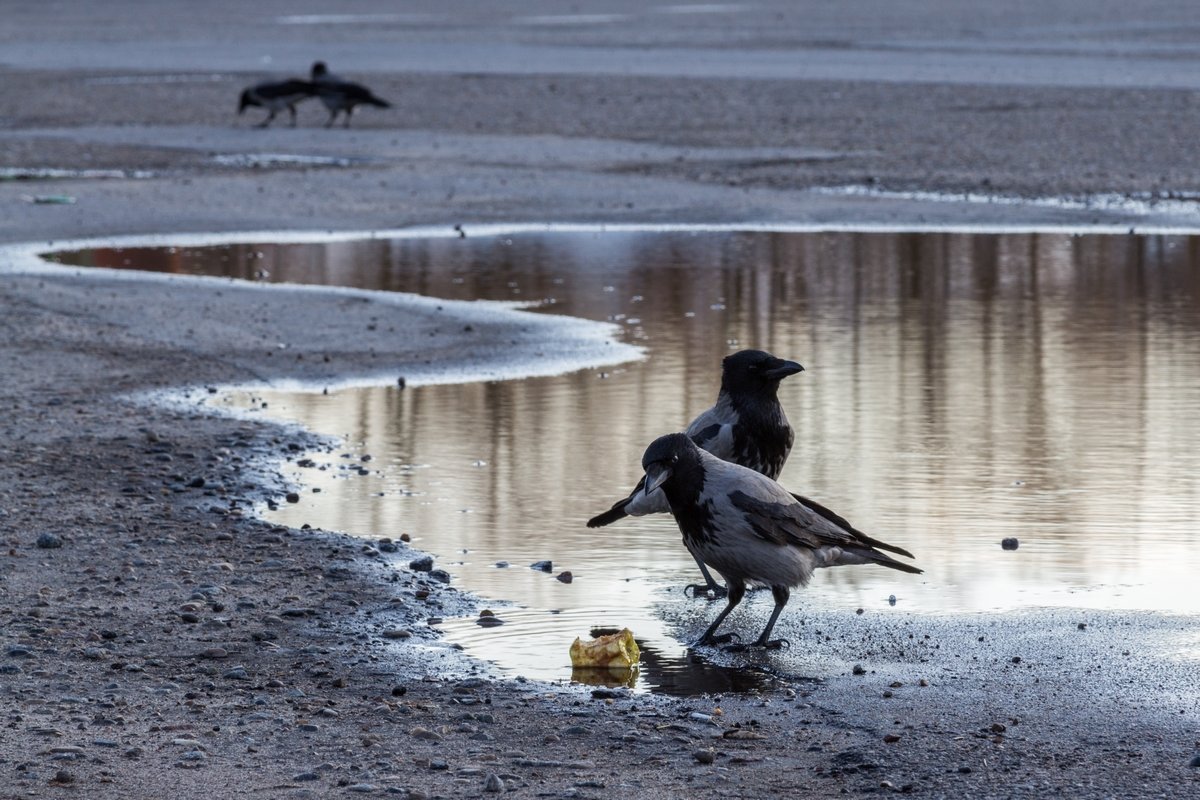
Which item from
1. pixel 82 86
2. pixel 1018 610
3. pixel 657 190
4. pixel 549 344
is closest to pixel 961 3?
pixel 82 86

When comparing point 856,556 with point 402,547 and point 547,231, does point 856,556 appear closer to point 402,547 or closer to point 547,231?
point 402,547

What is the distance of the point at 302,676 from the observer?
613 cm

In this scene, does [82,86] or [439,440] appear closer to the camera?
[439,440]

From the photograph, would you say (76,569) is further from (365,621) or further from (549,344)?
(549,344)

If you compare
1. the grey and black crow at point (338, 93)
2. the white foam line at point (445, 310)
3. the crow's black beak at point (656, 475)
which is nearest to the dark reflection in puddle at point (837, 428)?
the white foam line at point (445, 310)

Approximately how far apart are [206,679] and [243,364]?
5777mm

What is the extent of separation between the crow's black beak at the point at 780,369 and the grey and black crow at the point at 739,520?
88 centimetres

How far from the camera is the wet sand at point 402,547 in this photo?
210 inches

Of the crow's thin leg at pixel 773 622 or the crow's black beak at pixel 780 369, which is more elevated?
the crow's black beak at pixel 780 369

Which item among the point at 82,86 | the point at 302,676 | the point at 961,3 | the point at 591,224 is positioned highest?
the point at 961,3

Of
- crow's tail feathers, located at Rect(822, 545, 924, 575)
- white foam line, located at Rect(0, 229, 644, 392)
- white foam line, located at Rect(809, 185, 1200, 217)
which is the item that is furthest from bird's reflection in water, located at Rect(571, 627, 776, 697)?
white foam line, located at Rect(809, 185, 1200, 217)

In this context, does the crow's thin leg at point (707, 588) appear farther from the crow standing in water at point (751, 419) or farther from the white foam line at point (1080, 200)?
the white foam line at point (1080, 200)

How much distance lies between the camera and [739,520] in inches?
249

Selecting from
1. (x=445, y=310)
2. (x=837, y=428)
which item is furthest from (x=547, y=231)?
(x=837, y=428)
